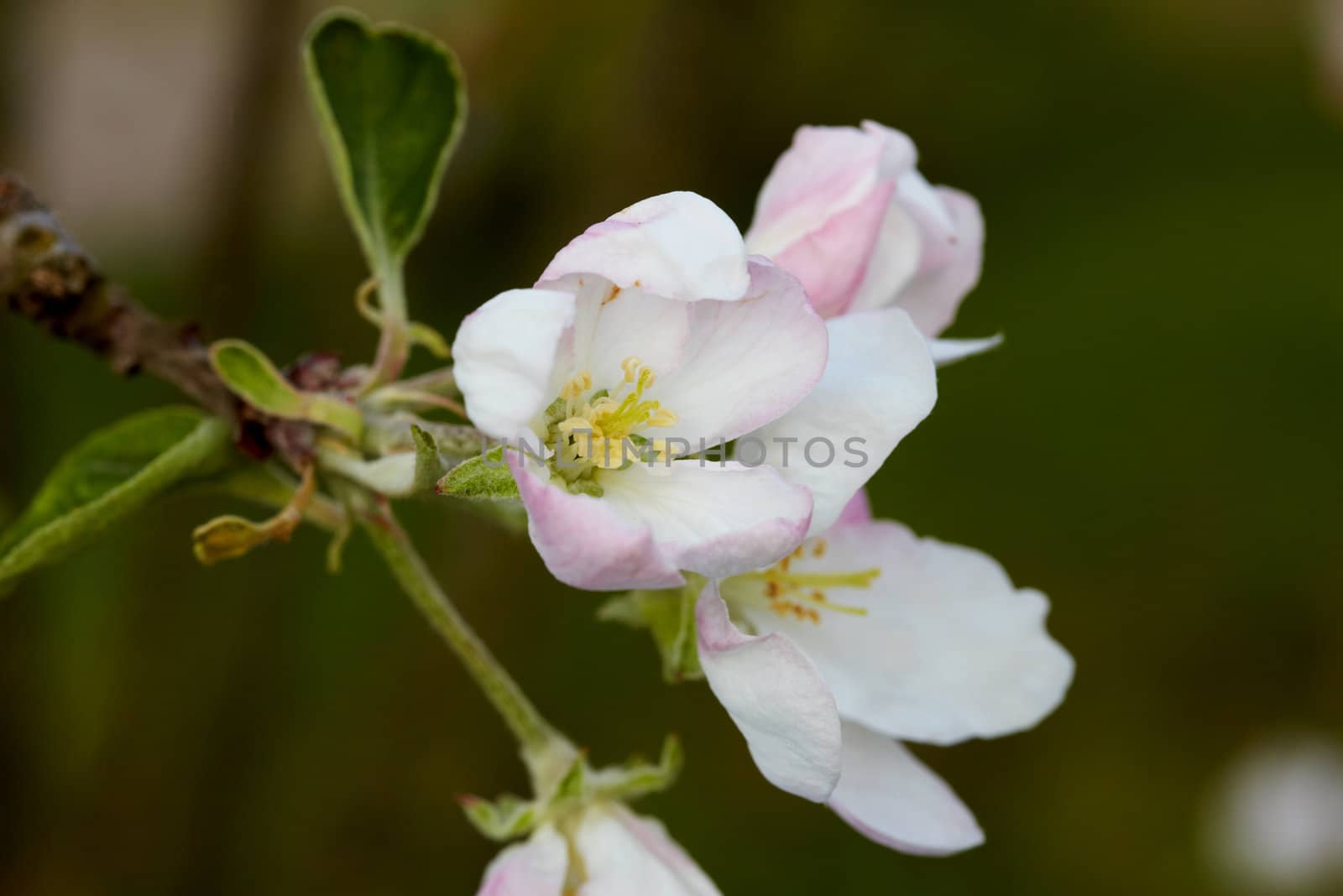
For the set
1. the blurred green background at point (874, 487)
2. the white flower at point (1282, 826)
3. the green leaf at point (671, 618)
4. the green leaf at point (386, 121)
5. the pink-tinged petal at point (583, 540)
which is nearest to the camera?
the pink-tinged petal at point (583, 540)

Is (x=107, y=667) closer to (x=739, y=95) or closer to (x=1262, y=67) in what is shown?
(x=739, y=95)

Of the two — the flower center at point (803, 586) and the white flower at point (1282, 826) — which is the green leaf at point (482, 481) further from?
the white flower at point (1282, 826)

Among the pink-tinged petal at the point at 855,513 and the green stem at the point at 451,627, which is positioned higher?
the pink-tinged petal at the point at 855,513

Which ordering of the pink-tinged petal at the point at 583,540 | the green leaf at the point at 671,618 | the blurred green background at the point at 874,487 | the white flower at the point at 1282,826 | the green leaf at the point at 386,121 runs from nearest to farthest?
the pink-tinged petal at the point at 583,540 → the green leaf at the point at 671,618 → the green leaf at the point at 386,121 → the blurred green background at the point at 874,487 → the white flower at the point at 1282,826

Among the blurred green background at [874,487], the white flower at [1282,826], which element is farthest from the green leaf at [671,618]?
the white flower at [1282,826]

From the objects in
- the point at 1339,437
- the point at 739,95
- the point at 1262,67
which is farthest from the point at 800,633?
the point at 1262,67

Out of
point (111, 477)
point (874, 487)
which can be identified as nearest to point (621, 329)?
point (111, 477)

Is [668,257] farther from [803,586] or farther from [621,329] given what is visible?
[803,586]

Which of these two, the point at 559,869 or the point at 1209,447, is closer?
the point at 559,869
